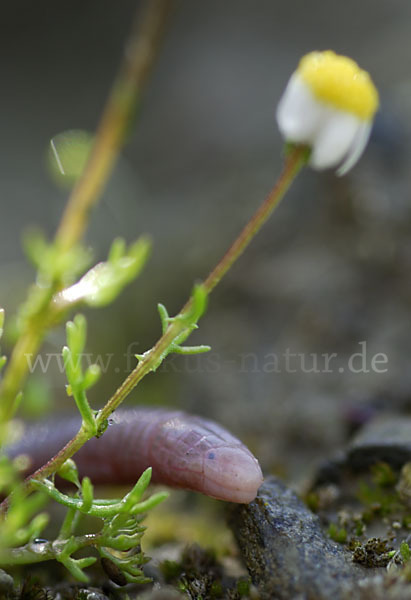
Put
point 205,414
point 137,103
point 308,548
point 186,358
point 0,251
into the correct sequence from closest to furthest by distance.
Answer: point 137,103
point 308,548
point 205,414
point 186,358
point 0,251

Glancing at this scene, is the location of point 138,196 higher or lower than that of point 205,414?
higher

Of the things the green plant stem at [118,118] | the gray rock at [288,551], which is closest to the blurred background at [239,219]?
the green plant stem at [118,118]

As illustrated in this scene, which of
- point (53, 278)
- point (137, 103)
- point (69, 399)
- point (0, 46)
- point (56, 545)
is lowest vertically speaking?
point (69, 399)

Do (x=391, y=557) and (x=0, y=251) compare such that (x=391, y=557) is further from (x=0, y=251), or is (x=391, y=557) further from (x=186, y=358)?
(x=0, y=251)

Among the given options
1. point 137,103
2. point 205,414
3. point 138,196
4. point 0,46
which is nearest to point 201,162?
point 138,196

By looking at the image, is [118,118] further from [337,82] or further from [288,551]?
[288,551]
